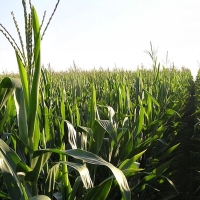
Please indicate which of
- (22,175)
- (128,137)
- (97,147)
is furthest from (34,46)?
(128,137)

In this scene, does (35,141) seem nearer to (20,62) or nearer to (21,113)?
(21,113)

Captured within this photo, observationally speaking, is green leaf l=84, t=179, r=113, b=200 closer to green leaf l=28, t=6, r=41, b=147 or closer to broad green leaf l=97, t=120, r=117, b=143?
broad green leaf l=97, t=120, r=117, b=143

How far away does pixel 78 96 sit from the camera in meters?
3.96

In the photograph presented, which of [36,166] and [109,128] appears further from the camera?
[109,128]

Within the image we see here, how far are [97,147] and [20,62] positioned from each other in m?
0.68

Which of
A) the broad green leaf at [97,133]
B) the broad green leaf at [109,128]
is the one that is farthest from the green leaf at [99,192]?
the broad green leaf at [97,133]

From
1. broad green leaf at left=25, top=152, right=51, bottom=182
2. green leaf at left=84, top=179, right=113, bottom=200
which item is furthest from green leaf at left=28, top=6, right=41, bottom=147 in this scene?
green leaf at left=84, top=179, right=113, bottom=200

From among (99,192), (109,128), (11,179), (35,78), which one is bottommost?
(99,192)

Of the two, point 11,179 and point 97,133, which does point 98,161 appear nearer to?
point 11,179

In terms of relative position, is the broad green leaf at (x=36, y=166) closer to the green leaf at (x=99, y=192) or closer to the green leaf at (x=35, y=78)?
the green leaf at (x=35, y=78)

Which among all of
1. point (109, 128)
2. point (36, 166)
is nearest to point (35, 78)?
point (36, 166)

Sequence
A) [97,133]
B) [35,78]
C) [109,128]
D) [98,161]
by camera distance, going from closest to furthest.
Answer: [98,161]
[35,78]
[109,128]
[97,133]

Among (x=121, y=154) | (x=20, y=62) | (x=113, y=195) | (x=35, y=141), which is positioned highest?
(x=20, y=62)

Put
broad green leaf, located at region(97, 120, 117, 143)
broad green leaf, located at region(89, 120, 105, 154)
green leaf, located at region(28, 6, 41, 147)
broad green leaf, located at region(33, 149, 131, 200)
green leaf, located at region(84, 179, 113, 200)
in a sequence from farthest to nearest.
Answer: broad green leaf, located at region(89, 120, 105, 154), broad green leaf, located at region(97, 120, 117, 143), green leaf, located at region(84, 179, 113, 200), green leaf, located at region(28, 6, 41, 147), broad green leaf, located at region(33, 149, 131, 200)
